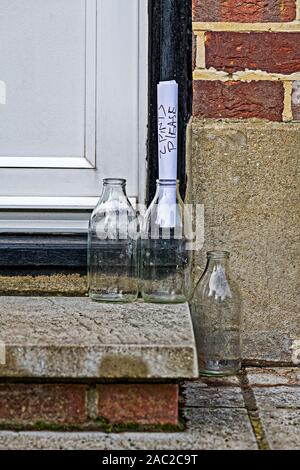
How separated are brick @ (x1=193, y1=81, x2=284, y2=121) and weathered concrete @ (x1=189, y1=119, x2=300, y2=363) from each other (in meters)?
0.03

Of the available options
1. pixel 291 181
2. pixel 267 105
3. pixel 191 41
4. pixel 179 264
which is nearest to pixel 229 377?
pixel 179 264

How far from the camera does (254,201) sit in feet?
6.24

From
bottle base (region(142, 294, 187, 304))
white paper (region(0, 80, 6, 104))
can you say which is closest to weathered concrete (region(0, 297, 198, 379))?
bottle base (region(142, 294, 187, 304))

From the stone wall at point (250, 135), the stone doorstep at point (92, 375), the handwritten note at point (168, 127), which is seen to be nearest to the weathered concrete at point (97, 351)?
the stone doorstep at point (92, 375)

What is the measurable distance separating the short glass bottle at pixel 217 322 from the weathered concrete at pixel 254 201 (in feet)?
0.20

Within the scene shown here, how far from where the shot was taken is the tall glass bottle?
6.31 ft

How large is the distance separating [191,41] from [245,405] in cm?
88

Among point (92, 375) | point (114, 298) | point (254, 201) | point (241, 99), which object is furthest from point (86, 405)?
point (241, 99)

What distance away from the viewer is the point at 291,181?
189 cm

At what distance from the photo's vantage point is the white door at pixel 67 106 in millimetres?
2047

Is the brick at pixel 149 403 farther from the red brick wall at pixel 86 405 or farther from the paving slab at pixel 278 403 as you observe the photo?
the paving slab at pixel 278 403
